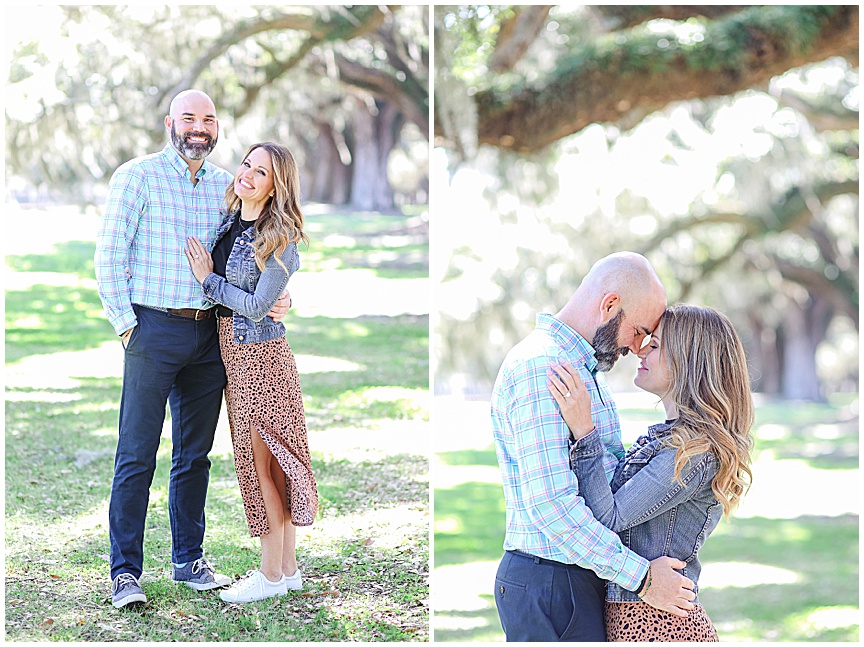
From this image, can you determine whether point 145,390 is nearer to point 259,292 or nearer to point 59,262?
point 259,292

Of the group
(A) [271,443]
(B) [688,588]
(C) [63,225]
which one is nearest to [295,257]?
(A) [271,443]

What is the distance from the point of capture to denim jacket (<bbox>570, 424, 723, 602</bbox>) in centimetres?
188

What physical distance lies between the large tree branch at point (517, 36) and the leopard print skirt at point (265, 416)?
3.09 metres

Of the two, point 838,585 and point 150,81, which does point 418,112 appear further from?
point 838,585

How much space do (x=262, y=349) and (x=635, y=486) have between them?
124 centimetres

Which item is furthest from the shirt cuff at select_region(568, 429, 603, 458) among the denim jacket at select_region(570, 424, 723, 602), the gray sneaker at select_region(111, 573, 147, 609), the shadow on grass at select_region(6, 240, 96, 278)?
the shadow on grass at select_region(6, 240, 96, 278)

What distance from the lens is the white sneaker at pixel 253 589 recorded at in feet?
9.33

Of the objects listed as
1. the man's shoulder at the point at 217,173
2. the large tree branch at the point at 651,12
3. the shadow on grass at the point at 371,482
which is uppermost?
the large tree branch at the point at 651,12

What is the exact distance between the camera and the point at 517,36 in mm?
5383

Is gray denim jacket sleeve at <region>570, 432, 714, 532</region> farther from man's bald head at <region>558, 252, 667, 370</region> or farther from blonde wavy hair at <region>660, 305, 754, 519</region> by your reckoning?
man's bald head at <region>558, 252, 667, 370</region>

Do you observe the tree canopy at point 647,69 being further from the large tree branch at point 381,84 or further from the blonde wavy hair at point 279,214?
the large tree branch at point 381,84

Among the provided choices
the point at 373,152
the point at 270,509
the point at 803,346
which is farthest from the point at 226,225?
the point at 803,346

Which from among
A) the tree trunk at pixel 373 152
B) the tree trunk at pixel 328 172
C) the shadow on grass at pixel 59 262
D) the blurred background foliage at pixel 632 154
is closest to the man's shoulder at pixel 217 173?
the blurred background foliage at pixel 632 154

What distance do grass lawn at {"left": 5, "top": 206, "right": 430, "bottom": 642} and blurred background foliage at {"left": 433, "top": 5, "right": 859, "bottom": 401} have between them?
0.86m
